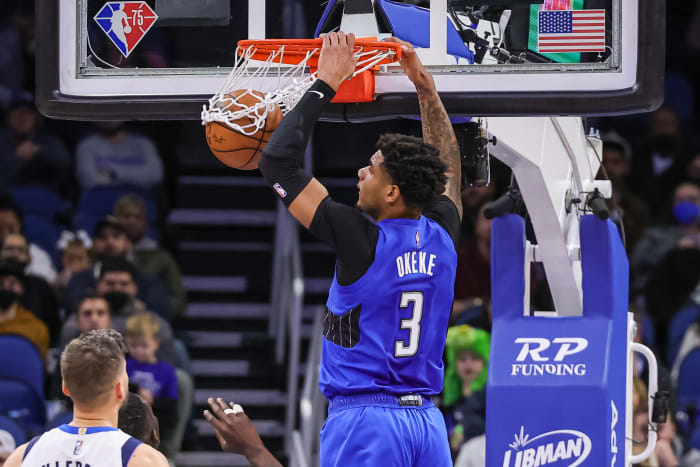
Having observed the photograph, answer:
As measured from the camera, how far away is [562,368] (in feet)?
17.3

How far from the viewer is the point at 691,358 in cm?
923

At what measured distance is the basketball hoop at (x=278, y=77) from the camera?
14.0ft

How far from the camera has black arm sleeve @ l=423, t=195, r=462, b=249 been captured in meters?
4.34

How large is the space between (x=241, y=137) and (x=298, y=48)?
39cm

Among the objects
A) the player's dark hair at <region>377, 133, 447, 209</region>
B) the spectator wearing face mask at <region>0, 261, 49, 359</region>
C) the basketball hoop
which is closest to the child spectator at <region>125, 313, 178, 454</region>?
the spectator wearing face mask at <region>0, 261, 49, 359</region>

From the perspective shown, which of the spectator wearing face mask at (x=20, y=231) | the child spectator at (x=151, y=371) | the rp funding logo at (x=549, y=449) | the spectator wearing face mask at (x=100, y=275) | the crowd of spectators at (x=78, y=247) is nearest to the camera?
the rp funding logo at (x=549, y=449)

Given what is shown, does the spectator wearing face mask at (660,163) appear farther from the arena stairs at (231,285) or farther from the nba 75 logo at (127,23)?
the nba 75 logo at (127,23)

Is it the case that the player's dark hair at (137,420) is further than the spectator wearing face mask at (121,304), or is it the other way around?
the spectator wearing face mask at (121,304)

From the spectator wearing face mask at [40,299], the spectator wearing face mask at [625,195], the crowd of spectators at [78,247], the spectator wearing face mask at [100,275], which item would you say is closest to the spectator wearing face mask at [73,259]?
the crowd of spectators at [78,247]

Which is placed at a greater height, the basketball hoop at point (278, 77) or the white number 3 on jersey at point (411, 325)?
the basketball hoop at point (278, 77)

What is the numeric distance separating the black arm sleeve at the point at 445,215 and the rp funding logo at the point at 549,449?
127 centimetres

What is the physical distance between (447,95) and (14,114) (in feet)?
25.0

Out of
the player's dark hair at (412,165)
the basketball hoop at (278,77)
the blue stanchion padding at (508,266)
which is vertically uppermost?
the basketball hoop at (278,77)

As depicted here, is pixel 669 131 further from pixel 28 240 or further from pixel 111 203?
pixel 28 240
